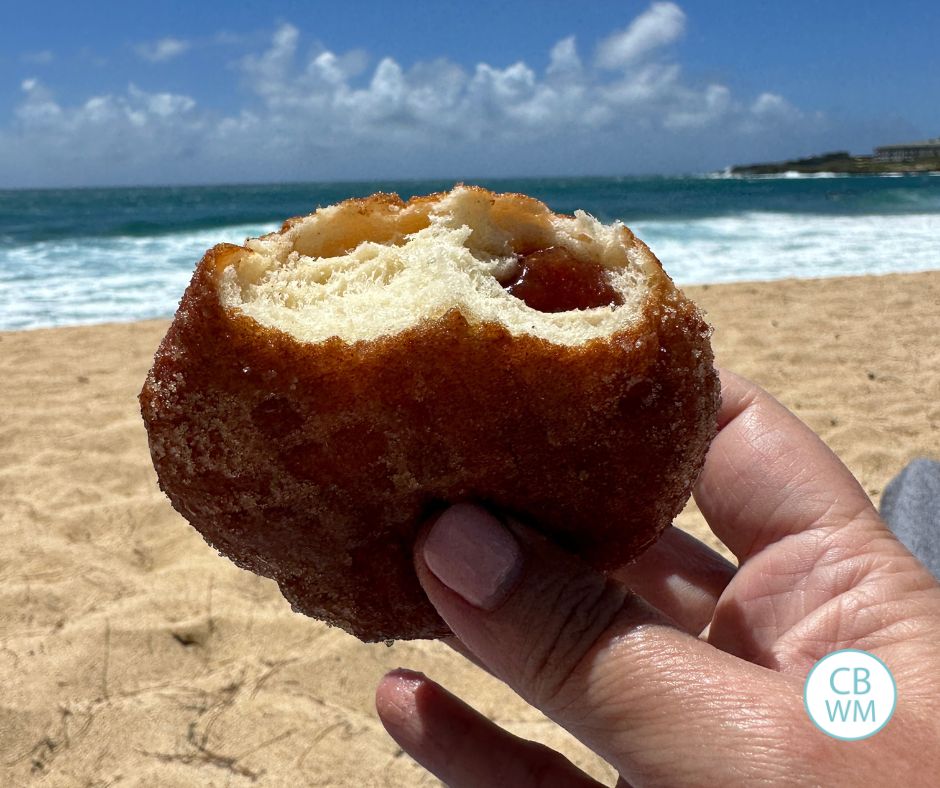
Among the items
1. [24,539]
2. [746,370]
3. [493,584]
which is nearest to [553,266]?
[493,584]

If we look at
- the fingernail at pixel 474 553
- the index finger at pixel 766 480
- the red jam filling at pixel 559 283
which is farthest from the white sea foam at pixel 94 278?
the fingernail at pixel 474 553

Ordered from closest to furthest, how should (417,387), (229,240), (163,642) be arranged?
(417,387), (163,642), (229,240)

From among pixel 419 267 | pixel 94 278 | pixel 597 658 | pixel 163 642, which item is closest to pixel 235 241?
pixel 94 278

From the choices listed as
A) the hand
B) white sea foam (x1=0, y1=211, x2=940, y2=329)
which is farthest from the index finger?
white sea foam (x1=0, y1=211, x2=940, y2=329)

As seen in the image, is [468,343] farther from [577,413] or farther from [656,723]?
[656,723]

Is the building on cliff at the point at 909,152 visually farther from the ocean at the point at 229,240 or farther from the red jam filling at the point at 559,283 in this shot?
the red jam filling at the point at 559,283

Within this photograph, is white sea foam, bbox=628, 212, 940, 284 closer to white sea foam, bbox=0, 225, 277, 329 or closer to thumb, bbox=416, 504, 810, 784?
white sea foam, bbox=0, 225, 277, 329

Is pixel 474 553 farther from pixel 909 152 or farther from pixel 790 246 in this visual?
pixel 909 152
